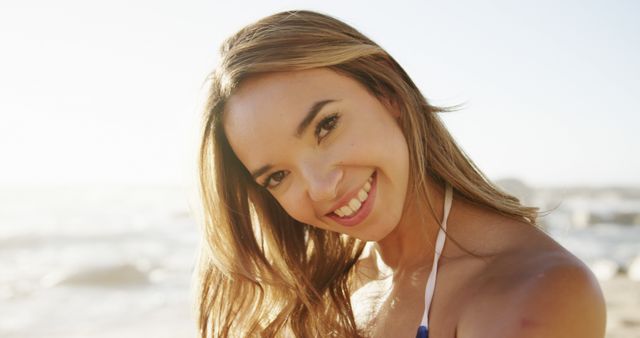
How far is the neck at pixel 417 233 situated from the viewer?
2.48 m

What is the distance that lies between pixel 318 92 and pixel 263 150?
29 centimetres

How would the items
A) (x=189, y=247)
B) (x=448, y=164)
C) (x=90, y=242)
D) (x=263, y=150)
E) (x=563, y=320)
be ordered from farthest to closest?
(x=90, y=242), (x=189, y=247), (x=448, y=164), (x=263, y=150), (x=563, y=320)

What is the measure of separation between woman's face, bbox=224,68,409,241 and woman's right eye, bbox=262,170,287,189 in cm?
4

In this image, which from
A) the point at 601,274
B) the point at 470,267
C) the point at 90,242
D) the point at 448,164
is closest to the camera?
the point at 470,267

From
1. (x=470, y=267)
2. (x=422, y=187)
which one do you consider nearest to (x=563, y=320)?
(x=470, y=267)

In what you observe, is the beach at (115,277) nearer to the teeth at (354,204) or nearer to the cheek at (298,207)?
the cheek at (298,207)

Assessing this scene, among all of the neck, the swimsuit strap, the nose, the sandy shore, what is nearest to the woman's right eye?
the nose

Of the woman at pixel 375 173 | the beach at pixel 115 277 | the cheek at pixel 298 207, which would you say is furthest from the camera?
the beach at pixel 115 277


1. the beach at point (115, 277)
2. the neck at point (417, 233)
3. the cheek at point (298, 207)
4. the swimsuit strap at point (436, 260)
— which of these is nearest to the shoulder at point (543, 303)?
the swimsuit strap at point (436, 260)

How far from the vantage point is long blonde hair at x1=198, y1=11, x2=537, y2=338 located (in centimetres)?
239

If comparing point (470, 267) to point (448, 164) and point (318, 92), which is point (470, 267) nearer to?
point (448, 164)

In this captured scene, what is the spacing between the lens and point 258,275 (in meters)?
2.97

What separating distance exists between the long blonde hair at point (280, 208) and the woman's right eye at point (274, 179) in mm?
329

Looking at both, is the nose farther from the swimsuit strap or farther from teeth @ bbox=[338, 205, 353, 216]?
→ the swimsuit strap
